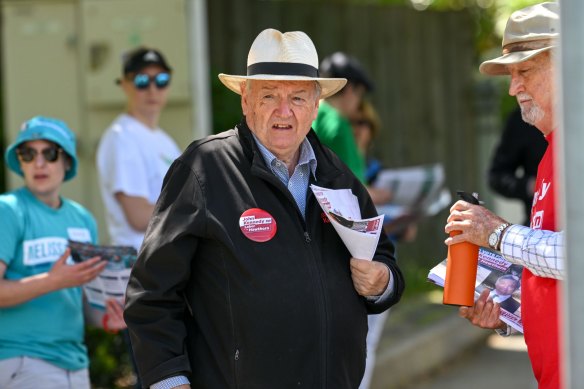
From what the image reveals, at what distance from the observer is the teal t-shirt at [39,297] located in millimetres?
4160

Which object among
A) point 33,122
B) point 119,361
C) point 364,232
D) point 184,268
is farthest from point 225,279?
point 119,361

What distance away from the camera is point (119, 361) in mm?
6332

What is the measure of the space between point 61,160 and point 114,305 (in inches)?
26.3

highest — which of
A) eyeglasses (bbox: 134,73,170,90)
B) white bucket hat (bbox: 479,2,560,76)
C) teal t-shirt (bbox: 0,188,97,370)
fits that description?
white bucket hat (bbox: 479,2,560,76)

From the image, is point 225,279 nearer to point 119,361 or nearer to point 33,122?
point 33,122

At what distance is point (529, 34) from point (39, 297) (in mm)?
2236

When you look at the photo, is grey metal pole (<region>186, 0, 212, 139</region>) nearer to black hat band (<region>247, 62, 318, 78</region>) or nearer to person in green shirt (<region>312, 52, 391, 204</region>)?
person in green shirt (<region>312, 52, 391, 204</region>)

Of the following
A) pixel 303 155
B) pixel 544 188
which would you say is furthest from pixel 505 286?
pixel 303 155

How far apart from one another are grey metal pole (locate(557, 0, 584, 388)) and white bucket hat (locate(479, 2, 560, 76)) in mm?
1435

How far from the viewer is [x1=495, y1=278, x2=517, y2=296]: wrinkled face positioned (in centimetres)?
363

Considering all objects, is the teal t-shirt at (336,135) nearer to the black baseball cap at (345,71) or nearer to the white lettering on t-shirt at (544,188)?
the black baseball cap at (345,71)

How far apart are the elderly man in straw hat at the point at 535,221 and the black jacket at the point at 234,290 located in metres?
0.48

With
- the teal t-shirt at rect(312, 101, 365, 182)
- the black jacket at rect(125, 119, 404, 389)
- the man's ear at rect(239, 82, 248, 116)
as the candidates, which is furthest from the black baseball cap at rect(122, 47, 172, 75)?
the black jacket at rect(125, 119, 404, 389)

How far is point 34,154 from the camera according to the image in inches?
173
